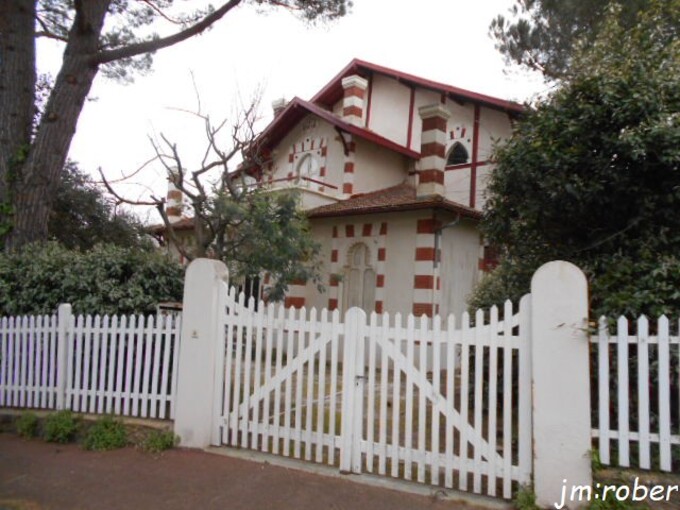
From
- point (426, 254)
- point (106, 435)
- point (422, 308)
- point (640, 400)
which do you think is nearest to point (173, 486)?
point (106, 435)

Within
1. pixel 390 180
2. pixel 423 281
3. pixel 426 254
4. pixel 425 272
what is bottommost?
pixel 423 281

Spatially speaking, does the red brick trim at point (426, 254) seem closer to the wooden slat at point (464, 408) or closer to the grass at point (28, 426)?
the wooden slat at point (464, 408)

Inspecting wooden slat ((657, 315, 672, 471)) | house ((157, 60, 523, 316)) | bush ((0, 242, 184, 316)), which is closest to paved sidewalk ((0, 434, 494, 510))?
wooden slat ((657, 315, 672, 471))

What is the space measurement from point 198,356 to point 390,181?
10630 mm

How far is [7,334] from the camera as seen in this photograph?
654cm

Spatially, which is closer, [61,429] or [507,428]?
[507,428]

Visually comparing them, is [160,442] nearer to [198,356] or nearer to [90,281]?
[198,356]

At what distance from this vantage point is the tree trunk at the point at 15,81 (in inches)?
332

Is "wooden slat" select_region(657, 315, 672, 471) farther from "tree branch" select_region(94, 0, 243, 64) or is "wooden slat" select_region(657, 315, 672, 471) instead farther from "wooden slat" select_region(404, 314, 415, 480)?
"tree branch" select_region(94, 0, 243, 64)

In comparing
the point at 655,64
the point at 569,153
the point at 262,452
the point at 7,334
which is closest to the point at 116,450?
the point at 262,452

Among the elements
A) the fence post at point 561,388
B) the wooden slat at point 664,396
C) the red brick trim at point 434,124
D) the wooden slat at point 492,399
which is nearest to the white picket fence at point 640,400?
the wooden slat at point 664,396

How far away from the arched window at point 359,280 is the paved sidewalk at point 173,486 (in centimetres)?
740

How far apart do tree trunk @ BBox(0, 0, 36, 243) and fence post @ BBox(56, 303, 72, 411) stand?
12.4 feet

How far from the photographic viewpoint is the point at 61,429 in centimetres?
562
